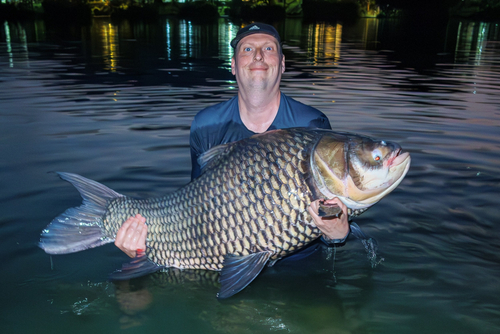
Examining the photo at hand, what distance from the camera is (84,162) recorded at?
6.72 metres

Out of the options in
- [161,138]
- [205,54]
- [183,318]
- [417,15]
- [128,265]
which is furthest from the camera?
[417,15]

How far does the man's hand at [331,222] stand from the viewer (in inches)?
109

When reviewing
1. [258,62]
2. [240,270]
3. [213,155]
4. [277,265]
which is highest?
[258,62]

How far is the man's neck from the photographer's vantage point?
157 inches

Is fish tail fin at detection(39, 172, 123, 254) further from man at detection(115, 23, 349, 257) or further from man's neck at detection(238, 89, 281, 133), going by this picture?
man's neck at detection(238, 89, 281, 133)

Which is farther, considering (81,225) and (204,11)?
(204,11)

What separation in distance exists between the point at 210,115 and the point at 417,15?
4252 inches

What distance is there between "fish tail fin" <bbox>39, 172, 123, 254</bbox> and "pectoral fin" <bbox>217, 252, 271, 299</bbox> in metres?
1.05

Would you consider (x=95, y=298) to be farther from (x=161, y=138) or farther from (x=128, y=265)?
(x=161, y=138)

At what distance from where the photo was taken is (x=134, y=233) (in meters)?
3.39

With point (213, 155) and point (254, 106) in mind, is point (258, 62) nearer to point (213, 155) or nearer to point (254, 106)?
point (254, 106)

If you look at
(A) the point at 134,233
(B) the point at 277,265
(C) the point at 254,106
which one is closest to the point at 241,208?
(A) the point at 134,233

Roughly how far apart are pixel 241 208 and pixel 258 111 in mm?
1360

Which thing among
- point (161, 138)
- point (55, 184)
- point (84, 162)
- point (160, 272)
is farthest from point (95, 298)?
point (161, 138)
